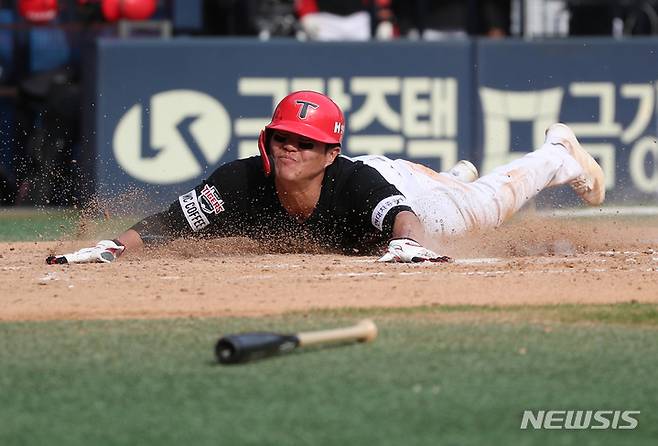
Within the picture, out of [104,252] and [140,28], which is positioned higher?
[140,28]

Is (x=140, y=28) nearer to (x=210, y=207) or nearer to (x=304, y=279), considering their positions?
(x=210, y=207)

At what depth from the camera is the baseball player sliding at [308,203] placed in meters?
7.16

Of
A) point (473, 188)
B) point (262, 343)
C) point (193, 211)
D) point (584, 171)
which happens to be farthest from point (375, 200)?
point (262, 343)

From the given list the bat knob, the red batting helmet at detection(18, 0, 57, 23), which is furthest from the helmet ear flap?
the red batting helmet at detection(18, 0, 57, 23)

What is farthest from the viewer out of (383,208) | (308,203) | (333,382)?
(308,203)

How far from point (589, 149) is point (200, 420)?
28.0ft

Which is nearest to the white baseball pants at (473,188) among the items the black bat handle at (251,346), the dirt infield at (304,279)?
the dirt infield at (304,279)

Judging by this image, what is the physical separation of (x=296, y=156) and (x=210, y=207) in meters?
0.56

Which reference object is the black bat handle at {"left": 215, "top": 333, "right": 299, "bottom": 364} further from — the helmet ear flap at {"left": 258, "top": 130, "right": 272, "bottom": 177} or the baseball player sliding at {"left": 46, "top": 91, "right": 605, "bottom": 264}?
the helmet ear flap at {"left": 258, "top": 130, "right": 272, "bottom": 177}

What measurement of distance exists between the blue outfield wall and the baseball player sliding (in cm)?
341

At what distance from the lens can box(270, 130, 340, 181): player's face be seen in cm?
718

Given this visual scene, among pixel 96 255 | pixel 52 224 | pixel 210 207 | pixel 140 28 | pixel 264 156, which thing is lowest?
pixel 52 224

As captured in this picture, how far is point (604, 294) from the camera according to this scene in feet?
20.0

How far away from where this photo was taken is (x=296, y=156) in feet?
23.6
